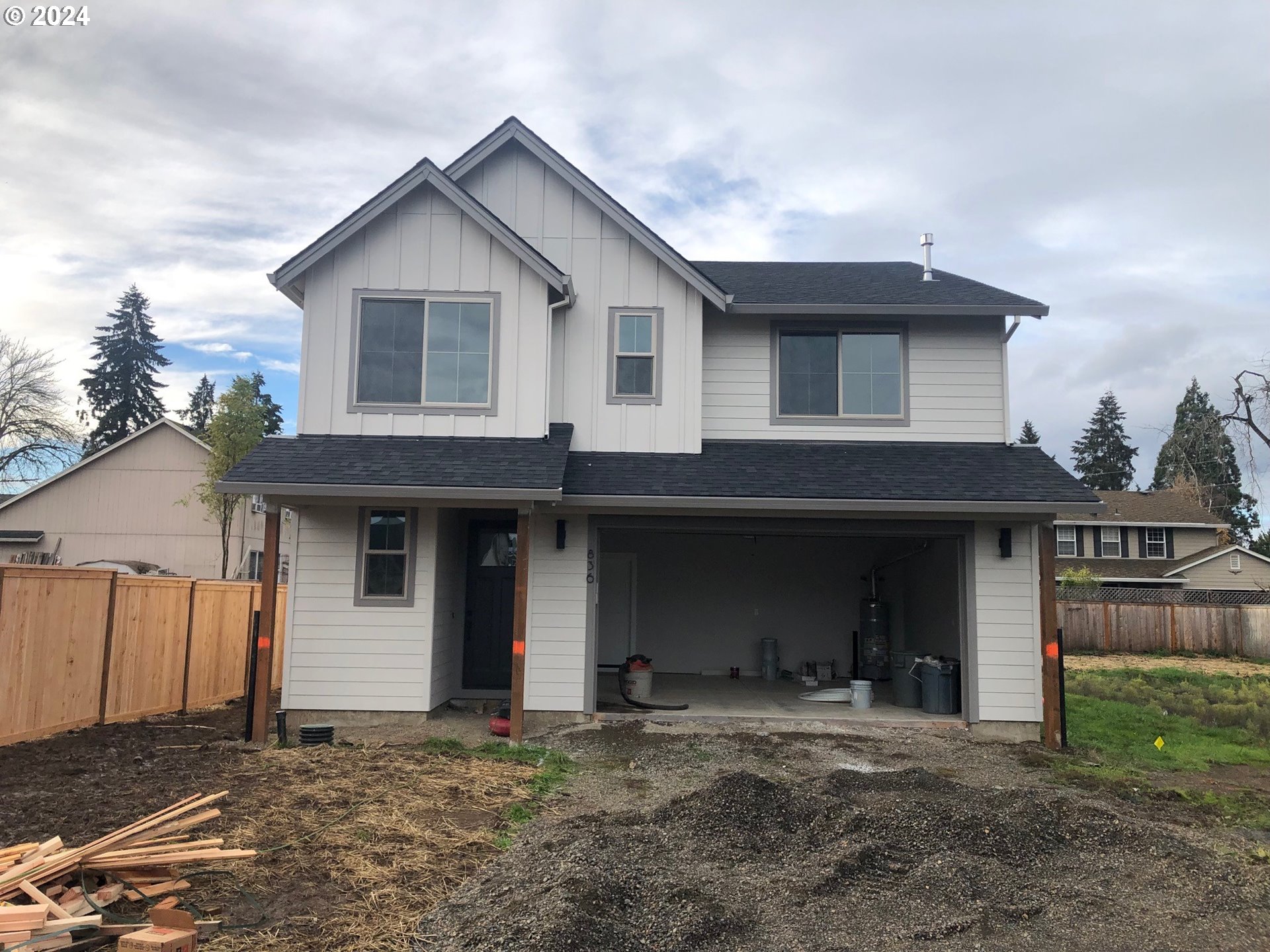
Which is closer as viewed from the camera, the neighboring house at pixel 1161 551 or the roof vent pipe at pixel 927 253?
the roof vent pipe at pixel 927 253

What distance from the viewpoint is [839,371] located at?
11648 mm

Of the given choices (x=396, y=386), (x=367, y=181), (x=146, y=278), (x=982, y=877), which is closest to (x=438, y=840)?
(x=982, y=877)

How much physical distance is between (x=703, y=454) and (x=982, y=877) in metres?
6.45

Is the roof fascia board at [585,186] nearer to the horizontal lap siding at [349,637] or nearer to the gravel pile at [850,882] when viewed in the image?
the horizontal lap siding at [349,637]

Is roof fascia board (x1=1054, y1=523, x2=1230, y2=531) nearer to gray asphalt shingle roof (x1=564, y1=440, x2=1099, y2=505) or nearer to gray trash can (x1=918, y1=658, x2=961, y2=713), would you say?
gray trash can (x1=918, y1=658, x2=961, y2=713)

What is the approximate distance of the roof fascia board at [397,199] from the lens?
33.6ft

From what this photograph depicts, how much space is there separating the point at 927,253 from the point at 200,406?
159 feet

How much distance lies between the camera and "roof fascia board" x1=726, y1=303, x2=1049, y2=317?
11094 mm

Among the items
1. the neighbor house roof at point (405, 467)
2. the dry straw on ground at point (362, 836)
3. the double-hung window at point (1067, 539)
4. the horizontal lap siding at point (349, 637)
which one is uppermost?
the double-hung window at point (1067, 539)

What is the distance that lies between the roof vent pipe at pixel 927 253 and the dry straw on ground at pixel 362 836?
9.26 m

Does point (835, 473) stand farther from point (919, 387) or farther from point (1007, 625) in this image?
point (1007, 625)

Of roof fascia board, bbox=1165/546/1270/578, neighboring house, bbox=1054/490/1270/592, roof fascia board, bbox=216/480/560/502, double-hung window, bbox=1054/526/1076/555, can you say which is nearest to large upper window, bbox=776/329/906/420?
roof fascia board, bbox=216/480/560/502

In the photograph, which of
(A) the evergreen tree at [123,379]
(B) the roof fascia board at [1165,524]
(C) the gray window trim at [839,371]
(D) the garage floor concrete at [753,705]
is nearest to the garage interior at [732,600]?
(D) the garage floor concrete at [753,705]

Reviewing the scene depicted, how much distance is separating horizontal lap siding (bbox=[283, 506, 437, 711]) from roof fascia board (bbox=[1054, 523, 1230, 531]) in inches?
1186
